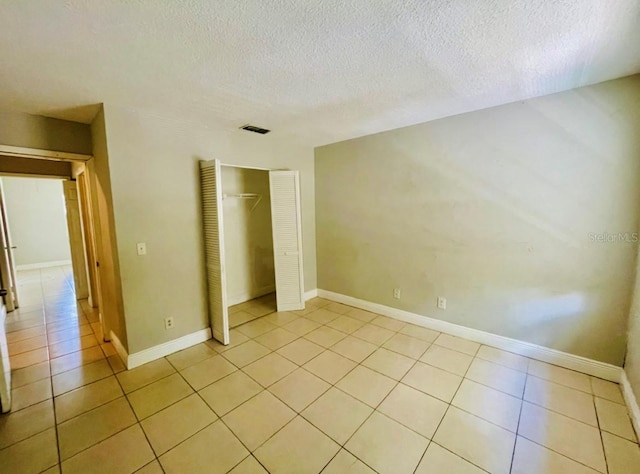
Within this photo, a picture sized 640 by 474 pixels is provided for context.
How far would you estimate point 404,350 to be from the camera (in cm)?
275

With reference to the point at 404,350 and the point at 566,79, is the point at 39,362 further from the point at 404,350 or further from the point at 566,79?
the point at 566,79

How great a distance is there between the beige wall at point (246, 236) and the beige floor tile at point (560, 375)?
11.9 ft

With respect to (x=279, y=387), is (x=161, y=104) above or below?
above

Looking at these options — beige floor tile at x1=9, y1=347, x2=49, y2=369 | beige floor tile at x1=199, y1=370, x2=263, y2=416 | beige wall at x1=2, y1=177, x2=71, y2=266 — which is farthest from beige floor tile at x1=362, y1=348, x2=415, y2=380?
beige wall at x1=2, y1=177, x2=71, y2=266

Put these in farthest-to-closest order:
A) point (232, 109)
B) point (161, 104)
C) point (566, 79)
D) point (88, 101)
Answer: point (232, 109)
point (161, 104)
point (88, 101)
point (566, 79)

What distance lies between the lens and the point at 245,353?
2.76 m

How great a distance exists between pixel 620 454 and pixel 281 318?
10.1 ft

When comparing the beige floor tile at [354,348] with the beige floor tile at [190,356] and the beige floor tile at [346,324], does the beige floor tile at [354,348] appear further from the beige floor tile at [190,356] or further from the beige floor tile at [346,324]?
the beige floor tile at [190,356]

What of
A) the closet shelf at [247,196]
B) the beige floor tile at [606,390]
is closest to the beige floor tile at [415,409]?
the beige floor tile at [606,390]

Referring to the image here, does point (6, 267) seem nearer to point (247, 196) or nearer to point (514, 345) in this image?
point (247, 196)

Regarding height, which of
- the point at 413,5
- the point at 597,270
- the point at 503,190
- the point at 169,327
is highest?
the point at 413,5

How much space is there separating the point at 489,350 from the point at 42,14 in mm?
4011

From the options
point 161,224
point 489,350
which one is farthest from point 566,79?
point 161,224

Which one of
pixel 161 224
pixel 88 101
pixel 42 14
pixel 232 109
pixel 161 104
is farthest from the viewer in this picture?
pixel 161 224
